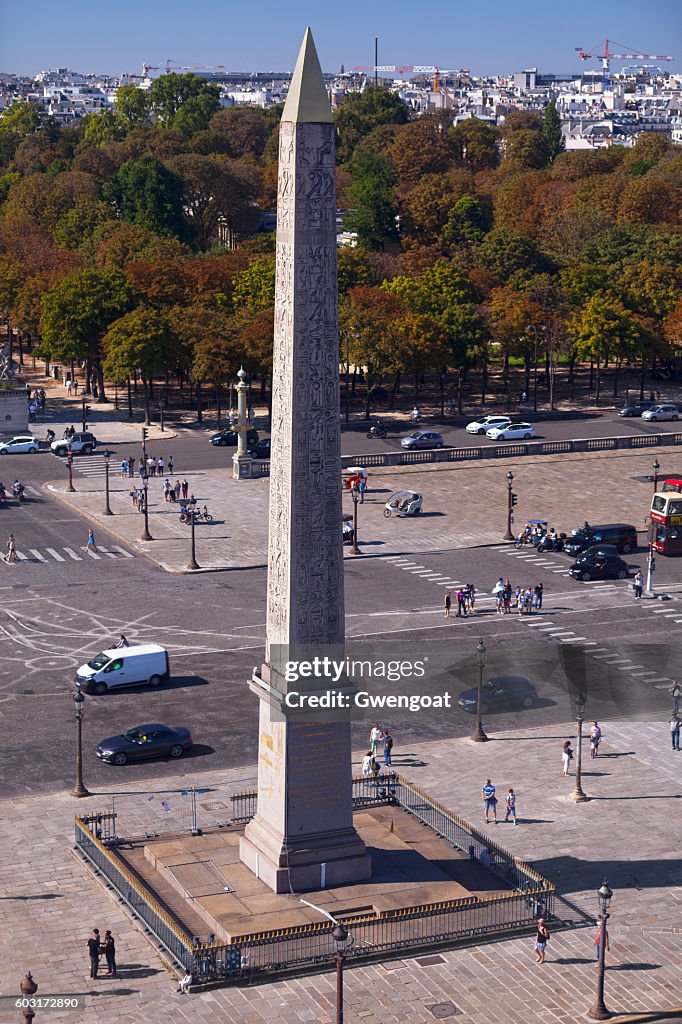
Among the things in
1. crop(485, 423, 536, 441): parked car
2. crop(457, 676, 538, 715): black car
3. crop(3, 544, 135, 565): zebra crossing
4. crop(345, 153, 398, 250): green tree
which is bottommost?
crop(457, 676, 538, 715): black car

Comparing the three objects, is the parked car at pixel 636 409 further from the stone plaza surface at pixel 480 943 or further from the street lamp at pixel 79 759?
the street lamp at pixel 79 759

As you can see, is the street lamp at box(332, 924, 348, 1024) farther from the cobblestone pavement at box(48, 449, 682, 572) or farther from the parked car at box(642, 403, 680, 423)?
the parked car at box(642, 403, 680, 423)

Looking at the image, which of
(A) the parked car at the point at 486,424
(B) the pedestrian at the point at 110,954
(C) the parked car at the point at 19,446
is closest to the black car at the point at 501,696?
A: (B) the pedestrian at the point at 110,954

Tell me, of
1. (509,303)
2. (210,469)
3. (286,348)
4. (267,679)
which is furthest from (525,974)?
(509,303)

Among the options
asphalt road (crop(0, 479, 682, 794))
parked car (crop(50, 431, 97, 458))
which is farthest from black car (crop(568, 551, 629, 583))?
parked car (crop(50, 431, 97, 458))

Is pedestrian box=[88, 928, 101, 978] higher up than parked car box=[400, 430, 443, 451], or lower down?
lower down

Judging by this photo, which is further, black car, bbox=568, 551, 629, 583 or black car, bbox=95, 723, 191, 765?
black car, bbox=568, 551, 629, 583

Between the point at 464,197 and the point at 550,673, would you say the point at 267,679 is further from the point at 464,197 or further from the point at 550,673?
the point at 464,197
